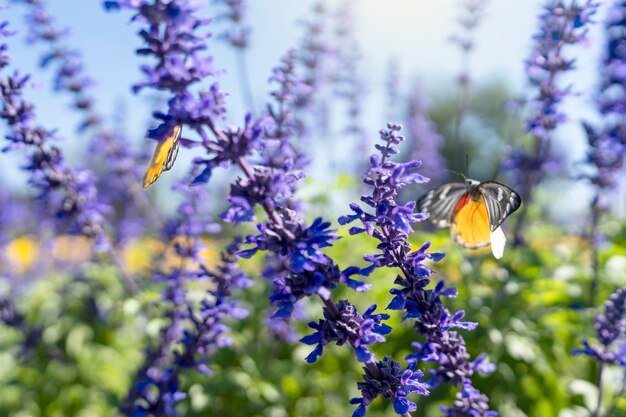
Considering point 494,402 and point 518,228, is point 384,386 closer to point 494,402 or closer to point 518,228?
point 494,402

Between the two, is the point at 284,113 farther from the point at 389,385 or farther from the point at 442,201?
the point at 389,385

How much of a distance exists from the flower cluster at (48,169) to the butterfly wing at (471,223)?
2836mm

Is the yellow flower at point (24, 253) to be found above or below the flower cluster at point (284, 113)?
below

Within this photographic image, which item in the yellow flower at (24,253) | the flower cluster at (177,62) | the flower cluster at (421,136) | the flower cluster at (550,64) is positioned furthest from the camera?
the yellow flower at (24,253)

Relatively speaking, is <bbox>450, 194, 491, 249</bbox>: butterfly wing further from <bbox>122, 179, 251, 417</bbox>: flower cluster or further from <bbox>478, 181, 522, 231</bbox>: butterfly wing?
<bbox>122, 179, 251, 417</bbox>: flower cluster

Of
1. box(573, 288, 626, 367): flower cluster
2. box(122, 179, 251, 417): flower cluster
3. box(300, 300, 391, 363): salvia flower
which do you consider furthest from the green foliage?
box(300, 300, 391, 363): salvia flower

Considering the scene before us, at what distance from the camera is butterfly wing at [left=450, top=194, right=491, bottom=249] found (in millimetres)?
3650

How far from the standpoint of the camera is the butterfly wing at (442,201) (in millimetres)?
3506

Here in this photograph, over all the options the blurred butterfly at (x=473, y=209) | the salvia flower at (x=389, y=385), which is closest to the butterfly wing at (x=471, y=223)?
the blurred butterfly at (x=473, y=209)

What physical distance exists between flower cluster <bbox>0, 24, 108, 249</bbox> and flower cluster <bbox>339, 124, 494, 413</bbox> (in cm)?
232

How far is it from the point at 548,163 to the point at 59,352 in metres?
5.47

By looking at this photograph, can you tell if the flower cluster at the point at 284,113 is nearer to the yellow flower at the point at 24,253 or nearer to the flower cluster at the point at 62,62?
the flower cluster at the point at 62,62

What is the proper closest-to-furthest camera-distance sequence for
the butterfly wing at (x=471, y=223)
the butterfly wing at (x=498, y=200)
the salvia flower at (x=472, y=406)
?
the salvia flower at (x=472, y=406)
the butterfly wing at (x=498, y=200)
the butterfly wing at (x=471, y=223)

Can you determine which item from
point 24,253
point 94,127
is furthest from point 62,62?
point 24,253
